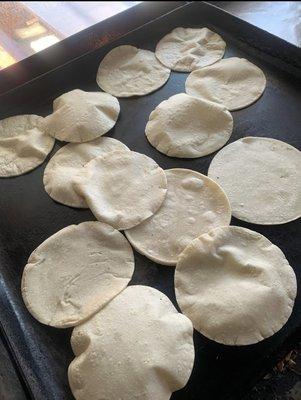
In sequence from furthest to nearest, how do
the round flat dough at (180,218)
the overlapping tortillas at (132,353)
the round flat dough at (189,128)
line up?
the round flat dough at (189,128) → the round flat dough at (180,218) → the overlapping tortillas at (132,353)

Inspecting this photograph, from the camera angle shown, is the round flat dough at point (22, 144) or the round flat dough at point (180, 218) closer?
the round flat dough at point (180, 218)

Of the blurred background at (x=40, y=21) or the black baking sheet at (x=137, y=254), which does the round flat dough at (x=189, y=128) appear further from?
the blurred background at (x=40, y=21)

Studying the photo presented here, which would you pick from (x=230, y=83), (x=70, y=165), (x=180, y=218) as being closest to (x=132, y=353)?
(x=180, y=218)

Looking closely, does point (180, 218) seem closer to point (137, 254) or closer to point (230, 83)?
point (137, 254)

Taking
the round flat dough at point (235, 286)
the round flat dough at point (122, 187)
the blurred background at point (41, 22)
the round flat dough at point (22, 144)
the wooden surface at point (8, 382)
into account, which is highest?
the blurred background at point (41, 22)

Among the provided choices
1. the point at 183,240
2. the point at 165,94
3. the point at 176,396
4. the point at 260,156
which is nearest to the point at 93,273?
the point at 183,240

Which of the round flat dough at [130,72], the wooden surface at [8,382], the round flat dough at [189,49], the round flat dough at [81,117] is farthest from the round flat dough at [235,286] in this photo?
the round flat dough at [189,49]
